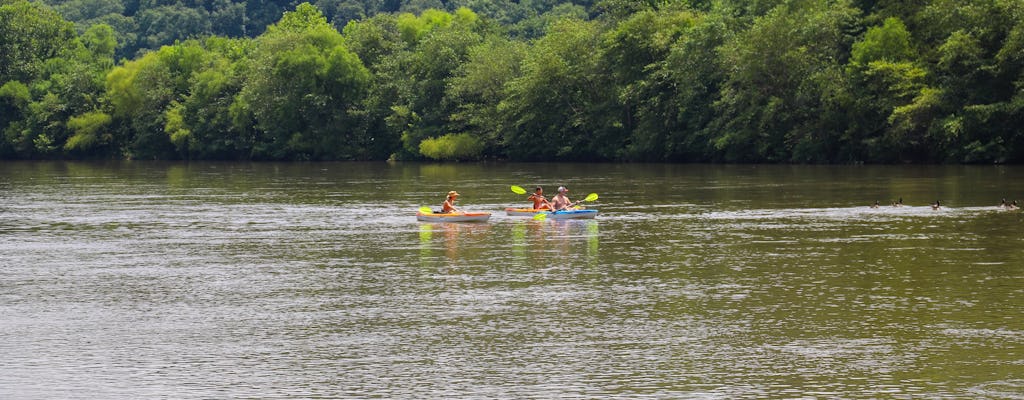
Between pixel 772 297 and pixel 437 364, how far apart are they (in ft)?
24.2

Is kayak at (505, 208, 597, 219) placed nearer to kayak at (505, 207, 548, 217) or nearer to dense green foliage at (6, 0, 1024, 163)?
kayak at (505, 207, 548, 217)

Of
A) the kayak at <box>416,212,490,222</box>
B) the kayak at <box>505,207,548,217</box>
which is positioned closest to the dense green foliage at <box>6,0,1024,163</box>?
the kayak at <box>505,207,548,217</box>

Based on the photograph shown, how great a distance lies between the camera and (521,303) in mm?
23125

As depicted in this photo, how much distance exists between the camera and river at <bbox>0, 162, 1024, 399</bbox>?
17203 millimetres

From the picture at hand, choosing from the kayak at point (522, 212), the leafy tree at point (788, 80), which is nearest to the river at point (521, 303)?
the kayak at point (522, 212)

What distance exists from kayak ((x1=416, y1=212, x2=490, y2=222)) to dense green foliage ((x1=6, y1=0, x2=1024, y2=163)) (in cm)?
3887

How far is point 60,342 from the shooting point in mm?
19938

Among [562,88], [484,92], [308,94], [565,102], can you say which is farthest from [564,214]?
[308,94]

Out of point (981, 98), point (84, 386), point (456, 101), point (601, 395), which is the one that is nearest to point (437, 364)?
point (601, 395)

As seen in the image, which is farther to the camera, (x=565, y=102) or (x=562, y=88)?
(x=565, y=102)

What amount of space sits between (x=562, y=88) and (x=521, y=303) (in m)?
76.3

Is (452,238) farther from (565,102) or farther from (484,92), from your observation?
(484,92)

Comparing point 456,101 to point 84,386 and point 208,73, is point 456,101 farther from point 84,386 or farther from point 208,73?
point 84,386

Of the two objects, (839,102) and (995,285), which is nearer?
(995,285)
